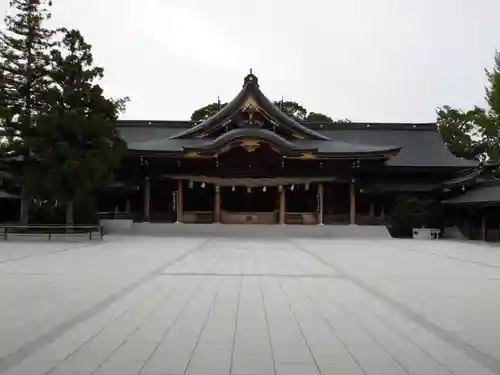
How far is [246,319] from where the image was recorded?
715 cm

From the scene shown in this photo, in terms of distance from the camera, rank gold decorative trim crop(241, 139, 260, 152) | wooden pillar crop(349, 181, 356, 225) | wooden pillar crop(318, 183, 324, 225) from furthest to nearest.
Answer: wooden pillar crop(318, 183, 324, 225)
wooden pillar crop(349, 181, 356, 225)
gold decorative trim crop(241, 139, 260, 152)

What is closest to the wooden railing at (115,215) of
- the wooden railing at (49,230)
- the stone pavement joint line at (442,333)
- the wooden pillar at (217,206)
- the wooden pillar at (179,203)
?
the wooden pillar at (179,203)

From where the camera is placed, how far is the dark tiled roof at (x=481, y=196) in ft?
86.7

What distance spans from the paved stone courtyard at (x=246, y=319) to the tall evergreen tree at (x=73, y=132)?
961cm

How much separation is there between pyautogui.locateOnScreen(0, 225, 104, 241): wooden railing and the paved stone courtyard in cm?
1039

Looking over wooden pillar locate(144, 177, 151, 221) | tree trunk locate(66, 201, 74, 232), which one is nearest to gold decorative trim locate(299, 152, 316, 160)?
wooden pillar locate(144, 177, 151, 221)

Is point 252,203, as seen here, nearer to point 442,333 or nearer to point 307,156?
point 307,156

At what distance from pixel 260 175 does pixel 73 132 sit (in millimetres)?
11561

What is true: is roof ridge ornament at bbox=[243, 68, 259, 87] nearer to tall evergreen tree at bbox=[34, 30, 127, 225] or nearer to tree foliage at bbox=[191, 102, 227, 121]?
tall evergreen tree at bbox=[34, 30, 127, 225]

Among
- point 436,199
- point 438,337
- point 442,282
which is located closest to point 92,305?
point 438,337

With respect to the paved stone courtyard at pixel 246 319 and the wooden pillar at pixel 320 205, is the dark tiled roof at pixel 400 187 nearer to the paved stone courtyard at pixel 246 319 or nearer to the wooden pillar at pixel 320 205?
the wooden pillar at pixel 320 205

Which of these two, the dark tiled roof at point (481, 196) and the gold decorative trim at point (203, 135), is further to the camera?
the gold decorative trim at point (203, 135)

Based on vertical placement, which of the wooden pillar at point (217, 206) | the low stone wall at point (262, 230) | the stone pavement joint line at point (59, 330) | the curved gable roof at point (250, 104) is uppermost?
the curved gable roof at point (250, 104)

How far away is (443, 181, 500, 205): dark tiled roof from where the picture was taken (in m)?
26.4
